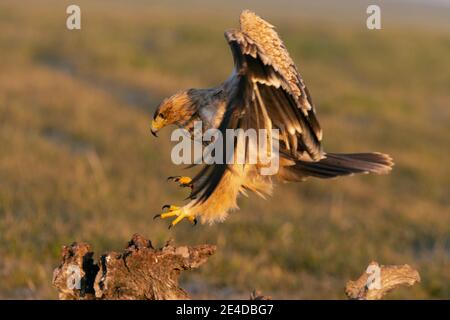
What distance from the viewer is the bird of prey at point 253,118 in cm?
399

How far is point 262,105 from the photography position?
4.07m

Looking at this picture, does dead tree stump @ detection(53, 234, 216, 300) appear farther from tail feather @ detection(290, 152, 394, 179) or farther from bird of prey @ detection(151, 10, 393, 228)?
tail feather @ detection(290, 152, 394, 179)

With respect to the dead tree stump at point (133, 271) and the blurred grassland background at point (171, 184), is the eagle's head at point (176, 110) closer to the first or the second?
the dead tree stump at point (133, 271)

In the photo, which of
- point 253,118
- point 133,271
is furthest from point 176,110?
point 133,271

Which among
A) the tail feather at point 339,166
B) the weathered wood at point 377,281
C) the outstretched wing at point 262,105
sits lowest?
the weathered wood at point 377,281

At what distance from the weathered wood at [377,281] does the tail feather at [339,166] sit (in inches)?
42.5

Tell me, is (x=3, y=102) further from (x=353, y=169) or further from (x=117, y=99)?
(x=353, y=169)

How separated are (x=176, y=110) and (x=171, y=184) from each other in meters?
5.72

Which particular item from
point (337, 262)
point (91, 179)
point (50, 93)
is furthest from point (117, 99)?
point (337, 262)

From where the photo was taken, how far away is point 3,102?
13.6 metres

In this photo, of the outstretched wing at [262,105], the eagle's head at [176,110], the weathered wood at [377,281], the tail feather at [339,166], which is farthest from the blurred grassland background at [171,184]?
the weathered wood at [377,281]

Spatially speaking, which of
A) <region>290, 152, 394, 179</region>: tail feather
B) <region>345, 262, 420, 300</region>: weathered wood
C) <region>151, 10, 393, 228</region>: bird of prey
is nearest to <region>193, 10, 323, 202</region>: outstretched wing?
<region>151, 10, 393, 228</region>: bird of prey

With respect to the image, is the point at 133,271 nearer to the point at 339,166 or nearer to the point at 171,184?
the point at 339,166

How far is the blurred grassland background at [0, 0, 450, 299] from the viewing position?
7.16m
